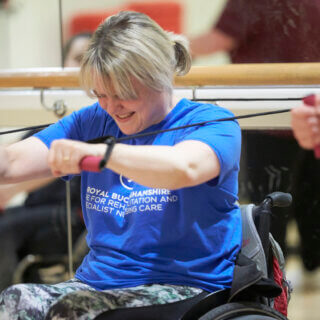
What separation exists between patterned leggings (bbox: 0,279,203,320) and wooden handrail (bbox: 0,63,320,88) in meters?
0.67

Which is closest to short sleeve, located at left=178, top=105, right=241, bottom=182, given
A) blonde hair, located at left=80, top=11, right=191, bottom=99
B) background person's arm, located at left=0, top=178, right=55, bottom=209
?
blonde hair, located at left=80, top=11, right=191, bottom=99

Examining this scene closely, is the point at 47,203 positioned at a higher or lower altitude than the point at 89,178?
lower

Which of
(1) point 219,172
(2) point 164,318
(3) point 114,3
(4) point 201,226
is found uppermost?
(3) point 114,3

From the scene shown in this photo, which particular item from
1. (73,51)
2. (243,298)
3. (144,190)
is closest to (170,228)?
(144,190)

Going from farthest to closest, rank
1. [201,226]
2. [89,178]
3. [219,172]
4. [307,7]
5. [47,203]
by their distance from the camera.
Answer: [47,203]
[307,7]
[89,178]
[201,226]
[219,172]

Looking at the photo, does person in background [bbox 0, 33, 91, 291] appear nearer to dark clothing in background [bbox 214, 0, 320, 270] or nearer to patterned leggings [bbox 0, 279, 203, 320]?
dark clothing in background [bbox 214, 0, 320, 270]

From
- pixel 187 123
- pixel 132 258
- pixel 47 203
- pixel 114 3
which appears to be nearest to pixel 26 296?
pixel 132 258

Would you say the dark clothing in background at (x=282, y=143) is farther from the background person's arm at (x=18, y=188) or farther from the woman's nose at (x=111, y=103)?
the background person's arm at (x=18, y=188)

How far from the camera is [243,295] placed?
Answer: 1212mm

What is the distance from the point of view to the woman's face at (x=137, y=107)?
3.89 feet

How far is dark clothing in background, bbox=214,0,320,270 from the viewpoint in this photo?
1.83 metres

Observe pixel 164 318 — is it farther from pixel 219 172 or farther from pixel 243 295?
pixel 219 172

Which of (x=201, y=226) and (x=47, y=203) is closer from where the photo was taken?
(x=201, y=226)

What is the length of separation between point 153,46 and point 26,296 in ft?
1.87
